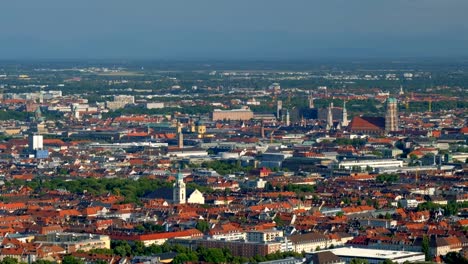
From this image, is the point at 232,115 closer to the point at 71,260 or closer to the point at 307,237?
the point at 307,237

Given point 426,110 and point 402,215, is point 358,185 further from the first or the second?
point 426,110

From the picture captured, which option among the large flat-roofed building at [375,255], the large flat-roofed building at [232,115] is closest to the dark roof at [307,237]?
the large flat-roofed building at [375,255]

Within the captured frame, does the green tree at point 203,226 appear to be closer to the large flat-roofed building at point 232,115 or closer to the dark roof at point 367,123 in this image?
the dark roof at point 367,123

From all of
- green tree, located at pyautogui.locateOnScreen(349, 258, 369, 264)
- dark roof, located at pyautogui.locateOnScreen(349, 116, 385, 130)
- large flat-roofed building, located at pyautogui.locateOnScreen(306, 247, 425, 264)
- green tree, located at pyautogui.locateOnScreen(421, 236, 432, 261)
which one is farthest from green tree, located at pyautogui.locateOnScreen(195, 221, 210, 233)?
dark roof, located at pyautogui.locateOnScreen(349, 116, 385, 130)

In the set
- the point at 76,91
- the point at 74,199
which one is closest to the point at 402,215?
the point at 74,199

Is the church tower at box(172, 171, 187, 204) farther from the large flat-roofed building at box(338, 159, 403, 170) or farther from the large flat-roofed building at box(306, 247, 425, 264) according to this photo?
the large flat-roofed building at box(338, 159, 403, 170)

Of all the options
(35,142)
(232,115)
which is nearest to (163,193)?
(35,142)
